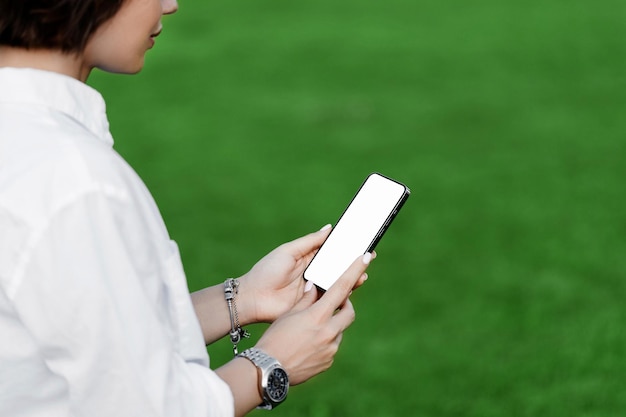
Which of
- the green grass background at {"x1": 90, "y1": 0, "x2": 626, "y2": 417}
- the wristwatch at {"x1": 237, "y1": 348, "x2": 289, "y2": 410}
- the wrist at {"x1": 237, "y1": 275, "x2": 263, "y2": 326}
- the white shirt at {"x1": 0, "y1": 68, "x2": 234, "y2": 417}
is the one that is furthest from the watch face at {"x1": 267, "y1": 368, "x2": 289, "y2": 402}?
the green grass background at {"x1": 90, "y1": 0, "x2": 626, "y2": 417}

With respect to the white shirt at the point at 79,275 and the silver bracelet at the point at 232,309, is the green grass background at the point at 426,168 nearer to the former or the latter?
the silver bracelet at the point at 232,309

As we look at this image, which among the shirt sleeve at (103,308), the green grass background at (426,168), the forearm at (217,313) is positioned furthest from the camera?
the green grass background at (426,168)

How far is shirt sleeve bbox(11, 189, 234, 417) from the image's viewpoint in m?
1.48

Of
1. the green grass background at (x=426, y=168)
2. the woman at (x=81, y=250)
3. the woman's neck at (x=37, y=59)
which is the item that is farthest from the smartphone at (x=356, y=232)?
the green grass background at (x=426, y=168)

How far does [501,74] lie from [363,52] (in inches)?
50.4

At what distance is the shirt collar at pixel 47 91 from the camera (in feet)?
5.26

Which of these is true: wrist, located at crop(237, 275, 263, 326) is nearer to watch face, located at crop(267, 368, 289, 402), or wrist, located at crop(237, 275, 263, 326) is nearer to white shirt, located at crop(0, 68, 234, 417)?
watch face, located at crop(267, 368, 289, 402)

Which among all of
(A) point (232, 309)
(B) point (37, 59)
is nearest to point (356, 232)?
(A) point (232, 309)

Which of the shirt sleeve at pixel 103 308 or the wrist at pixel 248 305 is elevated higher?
the shirt sleeve at pixel 103 308

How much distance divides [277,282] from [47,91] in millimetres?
826

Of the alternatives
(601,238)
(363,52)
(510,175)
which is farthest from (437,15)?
(601,238)

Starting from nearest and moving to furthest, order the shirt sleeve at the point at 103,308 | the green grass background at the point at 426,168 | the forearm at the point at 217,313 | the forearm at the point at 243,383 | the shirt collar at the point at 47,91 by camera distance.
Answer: the shirt sleeve at the point at 103,308
the shirt collar at the point at 47,91
the forearm at the point at 243,383
the forearm at the point at 217,313
the green grass background at the point at 426,168

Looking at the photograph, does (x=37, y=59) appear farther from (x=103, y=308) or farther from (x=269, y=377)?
(x=269, y=377)

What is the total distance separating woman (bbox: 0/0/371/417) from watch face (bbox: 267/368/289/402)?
0.22 ft
